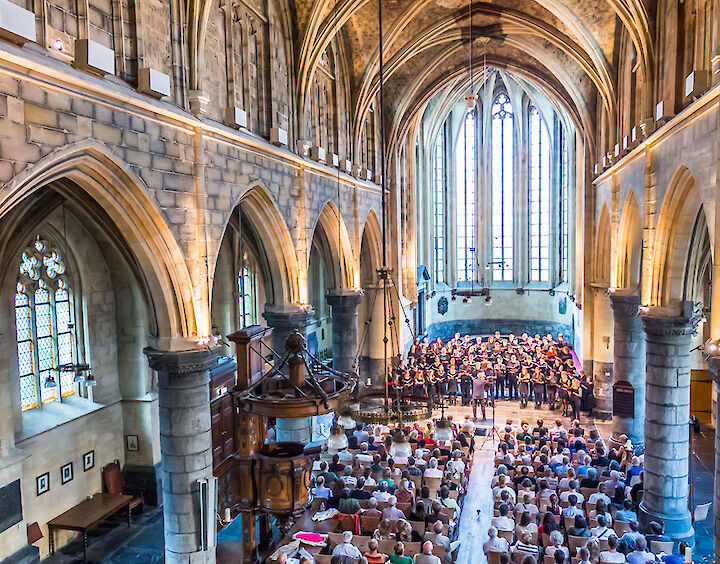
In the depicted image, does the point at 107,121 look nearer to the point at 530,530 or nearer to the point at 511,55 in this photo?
the point at 530,530

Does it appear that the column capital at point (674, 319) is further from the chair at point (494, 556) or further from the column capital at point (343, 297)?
the column capital at point (343, 297)

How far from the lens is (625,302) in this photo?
18.2 metres

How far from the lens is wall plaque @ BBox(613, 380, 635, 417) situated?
1784 centimetres

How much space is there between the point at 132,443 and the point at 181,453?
519 cm

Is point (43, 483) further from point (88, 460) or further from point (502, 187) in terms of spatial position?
point (502, 187)

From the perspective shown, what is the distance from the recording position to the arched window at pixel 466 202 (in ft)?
122

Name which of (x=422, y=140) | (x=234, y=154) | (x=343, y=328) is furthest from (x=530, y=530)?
(x=422, y=140)

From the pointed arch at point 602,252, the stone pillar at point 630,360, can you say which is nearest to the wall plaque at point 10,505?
the stone pillar at point 630,360

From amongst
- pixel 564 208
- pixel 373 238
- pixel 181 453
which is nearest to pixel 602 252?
pixel 373 238

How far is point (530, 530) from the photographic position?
10.7 m

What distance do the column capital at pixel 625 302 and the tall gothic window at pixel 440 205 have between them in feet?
61.3

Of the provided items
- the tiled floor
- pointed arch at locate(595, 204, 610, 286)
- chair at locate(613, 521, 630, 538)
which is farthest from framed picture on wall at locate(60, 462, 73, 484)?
pointed arch at locate(595, 204, 610, 286)

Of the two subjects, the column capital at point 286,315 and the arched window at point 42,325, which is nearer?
the arched window at point 42,325

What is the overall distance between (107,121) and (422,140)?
1041 inches
